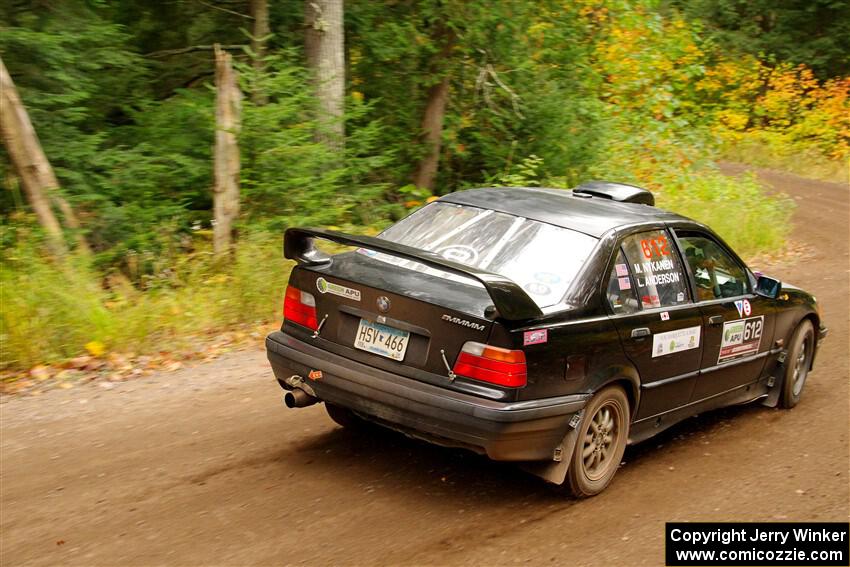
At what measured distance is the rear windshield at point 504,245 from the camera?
5.03m

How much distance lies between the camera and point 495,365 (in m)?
4.52

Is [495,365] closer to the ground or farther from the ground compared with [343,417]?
farther from the ground

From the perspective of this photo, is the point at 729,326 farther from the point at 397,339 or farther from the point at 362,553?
the point at 362,553

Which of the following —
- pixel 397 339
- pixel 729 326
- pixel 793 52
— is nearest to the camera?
pixel 397 339

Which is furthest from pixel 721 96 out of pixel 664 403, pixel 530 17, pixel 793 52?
pixel 664 403

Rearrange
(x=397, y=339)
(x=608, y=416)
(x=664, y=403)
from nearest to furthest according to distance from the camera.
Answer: (x=397, y=339) → (x=608, y=416) → (x=664, y=403)

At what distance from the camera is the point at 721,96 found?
114 feet

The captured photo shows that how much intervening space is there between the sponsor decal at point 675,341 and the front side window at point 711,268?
0.30 metres

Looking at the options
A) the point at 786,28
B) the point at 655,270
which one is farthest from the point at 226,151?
the point at 786,28

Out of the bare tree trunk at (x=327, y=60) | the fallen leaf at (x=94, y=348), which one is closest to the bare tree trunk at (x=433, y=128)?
the bare tree trunk at (x=327, y=60)

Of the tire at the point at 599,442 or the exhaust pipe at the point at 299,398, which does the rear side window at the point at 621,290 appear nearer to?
the tire at the point at 599,442

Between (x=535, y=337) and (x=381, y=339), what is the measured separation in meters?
0.87

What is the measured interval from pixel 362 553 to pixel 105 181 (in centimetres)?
722

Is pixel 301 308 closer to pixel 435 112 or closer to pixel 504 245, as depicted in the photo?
pixel 504 245
